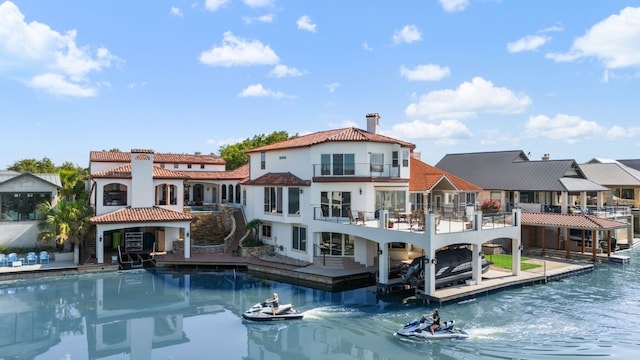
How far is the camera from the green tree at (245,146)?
57281 millimetres

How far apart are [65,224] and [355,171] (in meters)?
18.6

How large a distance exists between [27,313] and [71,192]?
1602 centimetres

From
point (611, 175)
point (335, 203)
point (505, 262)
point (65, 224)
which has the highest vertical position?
point (611, 175)

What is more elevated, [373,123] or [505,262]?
[373,123]

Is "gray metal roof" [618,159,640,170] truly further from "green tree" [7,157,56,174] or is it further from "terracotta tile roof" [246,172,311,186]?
"green tree" [7,157,56,174]

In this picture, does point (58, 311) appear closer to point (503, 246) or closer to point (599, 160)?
point (503, 246)

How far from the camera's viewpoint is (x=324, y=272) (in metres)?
24.5

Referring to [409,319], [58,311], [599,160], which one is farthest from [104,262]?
[599,160]

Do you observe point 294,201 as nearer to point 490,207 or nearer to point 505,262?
point 505,262

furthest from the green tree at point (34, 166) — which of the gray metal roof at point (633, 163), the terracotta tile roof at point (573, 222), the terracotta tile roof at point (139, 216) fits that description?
the gray metal roof at point (633, 163)

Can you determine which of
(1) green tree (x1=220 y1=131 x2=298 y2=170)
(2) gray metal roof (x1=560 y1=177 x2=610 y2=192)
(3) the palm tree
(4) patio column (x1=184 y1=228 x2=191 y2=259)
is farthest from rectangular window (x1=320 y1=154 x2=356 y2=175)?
(1) green tree (x1=220 y1=131 x2=298 y2=170)

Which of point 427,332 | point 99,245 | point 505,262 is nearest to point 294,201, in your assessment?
point 99,245

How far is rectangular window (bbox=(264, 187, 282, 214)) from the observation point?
1148 inches

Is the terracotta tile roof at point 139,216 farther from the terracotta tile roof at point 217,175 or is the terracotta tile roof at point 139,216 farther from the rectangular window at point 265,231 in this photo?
the terracotta tile roof at point 217,175
